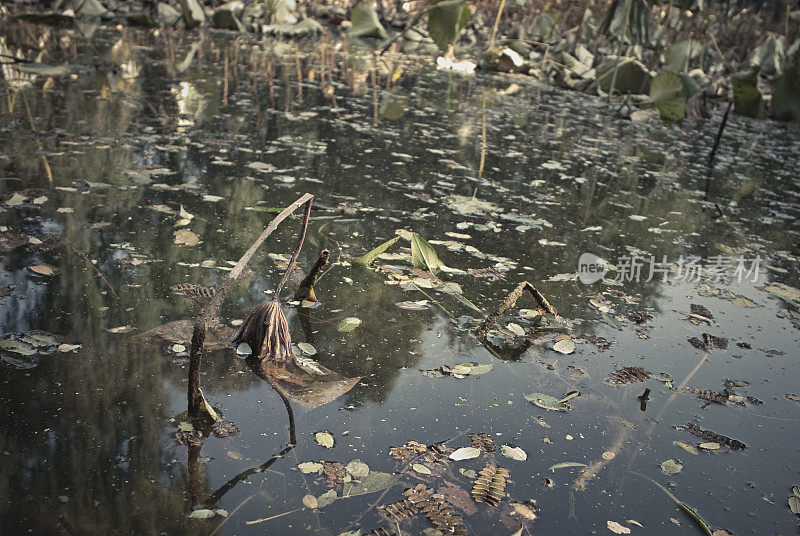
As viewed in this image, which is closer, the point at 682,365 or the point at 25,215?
the point at 682,365

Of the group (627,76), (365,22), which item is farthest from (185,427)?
(365,22)

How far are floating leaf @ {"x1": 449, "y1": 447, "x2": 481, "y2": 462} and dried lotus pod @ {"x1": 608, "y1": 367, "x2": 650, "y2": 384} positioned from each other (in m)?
0.59

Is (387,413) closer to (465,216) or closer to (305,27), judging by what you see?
(465,216)

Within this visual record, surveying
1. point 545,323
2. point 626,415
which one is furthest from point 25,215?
point 626,415

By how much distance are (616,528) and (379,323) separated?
96cm

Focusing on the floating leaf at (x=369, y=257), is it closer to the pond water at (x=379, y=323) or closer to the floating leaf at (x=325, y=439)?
the pond water at (x=379, y=323)

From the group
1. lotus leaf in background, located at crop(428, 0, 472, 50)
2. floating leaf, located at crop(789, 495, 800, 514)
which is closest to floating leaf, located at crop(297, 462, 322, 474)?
floating leaf, located at crop(789, 495, 800, 514)

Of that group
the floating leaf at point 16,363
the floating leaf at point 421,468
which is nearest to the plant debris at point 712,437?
the floating leaf at point 421,468

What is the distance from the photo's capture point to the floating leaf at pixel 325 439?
154 cm

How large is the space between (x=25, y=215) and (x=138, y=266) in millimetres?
638

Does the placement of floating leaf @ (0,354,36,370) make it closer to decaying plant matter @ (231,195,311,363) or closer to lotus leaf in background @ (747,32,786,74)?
decaying plant matter @ (231,195,311,363)

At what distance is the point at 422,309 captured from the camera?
225cm

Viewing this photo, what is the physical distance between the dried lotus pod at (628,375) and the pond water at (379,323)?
0.03 m

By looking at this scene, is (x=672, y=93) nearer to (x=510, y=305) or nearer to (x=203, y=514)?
(x=510, y=305)
